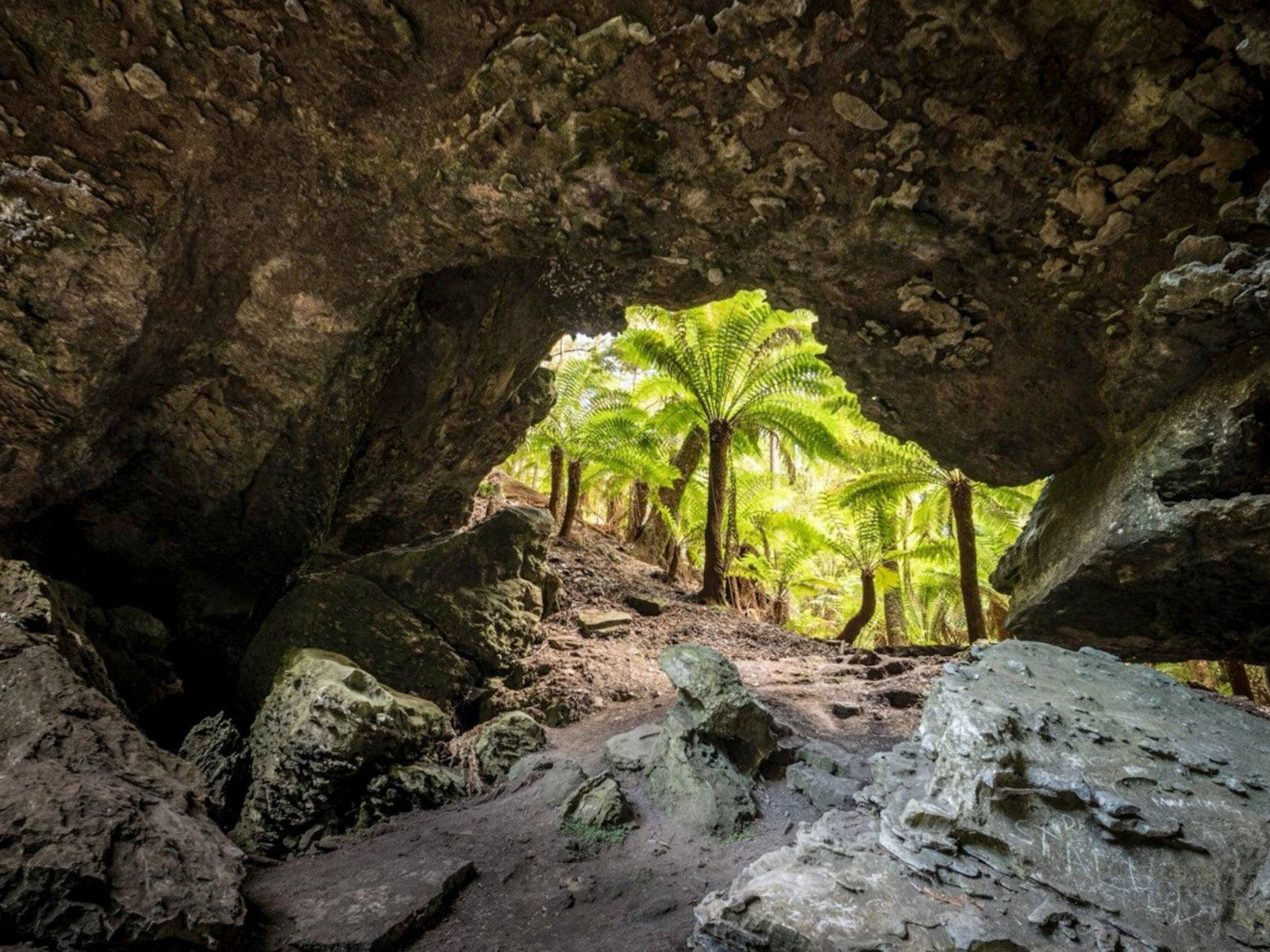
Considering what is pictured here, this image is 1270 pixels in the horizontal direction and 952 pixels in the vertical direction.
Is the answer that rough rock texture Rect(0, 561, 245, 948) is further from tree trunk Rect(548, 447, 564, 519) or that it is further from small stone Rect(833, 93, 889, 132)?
tree trunk Rect(548, 447, 564, 519)

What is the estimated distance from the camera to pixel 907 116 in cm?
217

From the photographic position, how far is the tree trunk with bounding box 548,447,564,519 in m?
8.57

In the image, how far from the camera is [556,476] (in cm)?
884

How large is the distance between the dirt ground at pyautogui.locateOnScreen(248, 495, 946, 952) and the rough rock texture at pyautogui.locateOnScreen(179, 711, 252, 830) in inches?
29.2

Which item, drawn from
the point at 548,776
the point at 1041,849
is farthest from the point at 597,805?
the point at 1041,849

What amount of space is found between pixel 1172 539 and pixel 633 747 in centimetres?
273

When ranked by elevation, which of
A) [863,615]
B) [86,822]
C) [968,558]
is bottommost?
[86,822]

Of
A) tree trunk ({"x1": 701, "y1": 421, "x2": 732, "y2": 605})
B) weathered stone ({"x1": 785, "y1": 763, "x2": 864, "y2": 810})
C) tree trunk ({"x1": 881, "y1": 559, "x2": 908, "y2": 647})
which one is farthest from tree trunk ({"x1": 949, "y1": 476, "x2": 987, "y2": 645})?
weathered stone ({"x1": 785, "y1": 763, "x2": 864, "y2": 810})

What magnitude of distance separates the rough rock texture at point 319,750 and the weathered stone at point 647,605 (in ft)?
10.7

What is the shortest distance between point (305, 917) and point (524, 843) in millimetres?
910

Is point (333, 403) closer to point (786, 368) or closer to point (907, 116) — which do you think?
point (907, 116)

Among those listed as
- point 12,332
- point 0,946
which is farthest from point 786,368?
point 0,946

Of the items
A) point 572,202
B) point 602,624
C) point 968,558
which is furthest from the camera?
point 968,558

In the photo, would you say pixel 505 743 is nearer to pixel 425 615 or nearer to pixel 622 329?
pixel 425 615
